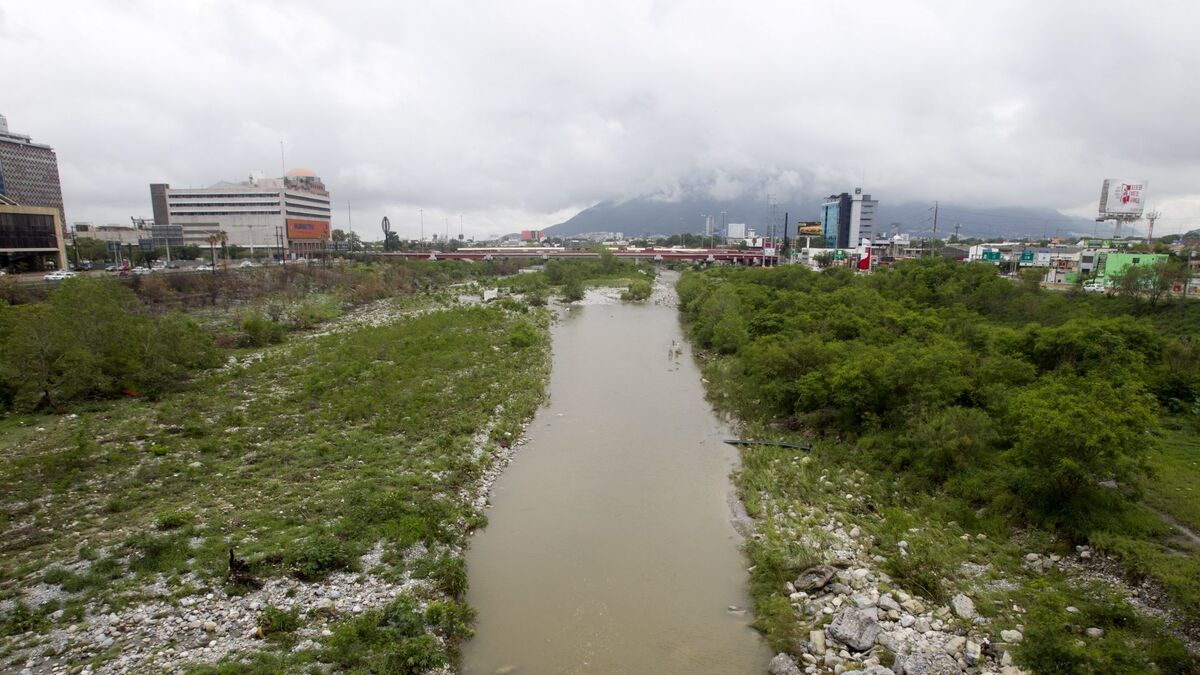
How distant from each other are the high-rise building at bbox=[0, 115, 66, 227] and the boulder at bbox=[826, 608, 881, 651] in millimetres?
125173

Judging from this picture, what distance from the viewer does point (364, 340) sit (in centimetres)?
3138

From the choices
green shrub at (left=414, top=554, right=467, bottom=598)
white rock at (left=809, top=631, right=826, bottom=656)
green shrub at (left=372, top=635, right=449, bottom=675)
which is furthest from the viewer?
green shrub at (left=414, top=554, right=467, bottom=598)

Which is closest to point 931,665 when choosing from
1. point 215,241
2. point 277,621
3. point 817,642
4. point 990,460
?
point 817,642

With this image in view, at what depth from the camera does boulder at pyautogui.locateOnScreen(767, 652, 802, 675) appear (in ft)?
29.8

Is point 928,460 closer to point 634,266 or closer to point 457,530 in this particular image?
point 457,530

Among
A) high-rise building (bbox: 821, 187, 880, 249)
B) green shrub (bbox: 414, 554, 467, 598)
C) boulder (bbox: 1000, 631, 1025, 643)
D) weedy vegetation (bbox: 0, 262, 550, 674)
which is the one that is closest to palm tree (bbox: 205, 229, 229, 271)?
weedy vegetation (bbox: 0, 262, 550, 674)

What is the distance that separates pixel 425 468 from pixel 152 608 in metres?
6.67

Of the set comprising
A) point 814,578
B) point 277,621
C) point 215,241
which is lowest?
point 814,578

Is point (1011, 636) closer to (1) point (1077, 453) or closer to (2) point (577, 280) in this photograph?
(1) point (1077, 453)

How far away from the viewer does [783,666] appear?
9.17 m

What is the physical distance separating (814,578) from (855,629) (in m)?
1.69

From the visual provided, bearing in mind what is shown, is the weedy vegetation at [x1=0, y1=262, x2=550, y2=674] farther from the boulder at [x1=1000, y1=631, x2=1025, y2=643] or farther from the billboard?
the billboard

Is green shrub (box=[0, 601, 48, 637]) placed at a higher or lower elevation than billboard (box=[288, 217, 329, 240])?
lower

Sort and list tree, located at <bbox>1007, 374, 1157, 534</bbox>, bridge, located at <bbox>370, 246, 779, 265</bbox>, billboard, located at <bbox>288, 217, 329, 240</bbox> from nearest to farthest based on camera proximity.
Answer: tree, located at <bbox>1007, 374, 1157, 534</bbox> → billboard, located at <bbox>288, 217, 329, 240</bbox> → bridge, located at <bbox>370, 246, 779, 265</bbox>
